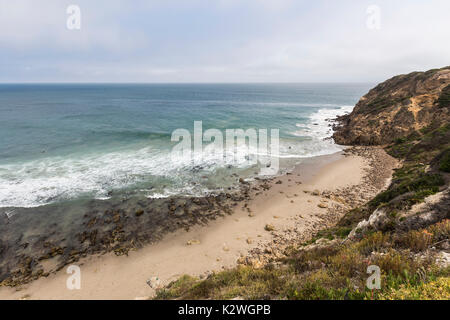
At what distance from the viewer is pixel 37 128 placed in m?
39.1

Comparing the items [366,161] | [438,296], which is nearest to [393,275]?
[438,296]

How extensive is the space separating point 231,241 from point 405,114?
3535cm

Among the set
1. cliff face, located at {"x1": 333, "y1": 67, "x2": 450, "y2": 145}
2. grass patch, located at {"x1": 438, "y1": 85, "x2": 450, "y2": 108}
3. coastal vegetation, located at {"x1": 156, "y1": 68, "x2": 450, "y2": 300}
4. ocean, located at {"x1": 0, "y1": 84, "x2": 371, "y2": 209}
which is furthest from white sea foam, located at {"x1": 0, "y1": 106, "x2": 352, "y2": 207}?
grass patch, located at {"x1": 438, "y1": 85, "x2": 450, "y2": 108}

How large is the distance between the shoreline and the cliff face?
1308 cm

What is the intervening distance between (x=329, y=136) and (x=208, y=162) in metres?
26.1

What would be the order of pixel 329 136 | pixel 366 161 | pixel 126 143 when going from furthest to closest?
pixel 329 136, pixel 126 143, pixel 366 161

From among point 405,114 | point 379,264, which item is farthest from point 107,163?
point 405,114

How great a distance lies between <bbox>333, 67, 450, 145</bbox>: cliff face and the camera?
93.3ft

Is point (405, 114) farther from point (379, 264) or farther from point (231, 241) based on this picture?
point (379, 264)

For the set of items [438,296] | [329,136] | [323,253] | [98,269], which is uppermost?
[329,136]

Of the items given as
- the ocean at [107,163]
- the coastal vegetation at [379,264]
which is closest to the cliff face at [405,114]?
the ocean at [107,163]

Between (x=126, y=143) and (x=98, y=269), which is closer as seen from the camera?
(x=98, y=269)

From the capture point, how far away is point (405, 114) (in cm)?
2998

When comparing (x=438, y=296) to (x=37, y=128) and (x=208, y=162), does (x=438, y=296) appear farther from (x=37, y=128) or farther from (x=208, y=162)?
(x=37, y=128)
